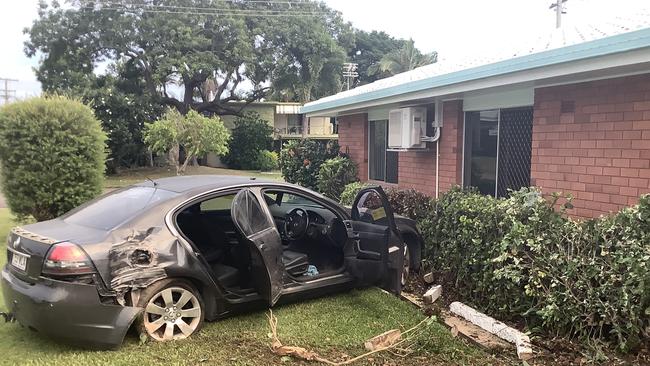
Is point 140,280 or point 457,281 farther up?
point 140,280

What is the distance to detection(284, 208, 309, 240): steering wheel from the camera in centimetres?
545

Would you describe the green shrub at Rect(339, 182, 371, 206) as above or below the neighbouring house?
below

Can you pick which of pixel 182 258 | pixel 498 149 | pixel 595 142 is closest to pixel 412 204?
pixel 498 149

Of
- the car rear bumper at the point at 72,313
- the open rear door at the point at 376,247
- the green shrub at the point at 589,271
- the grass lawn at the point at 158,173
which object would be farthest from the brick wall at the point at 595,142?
the grass lawn at the point at 158,173

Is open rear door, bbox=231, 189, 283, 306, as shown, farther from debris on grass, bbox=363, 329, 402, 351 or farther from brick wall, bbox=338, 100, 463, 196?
brick wall, bbox=338, 100, 463, 196

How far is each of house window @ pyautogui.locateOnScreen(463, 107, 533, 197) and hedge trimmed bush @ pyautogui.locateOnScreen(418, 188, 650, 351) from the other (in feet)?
5.13

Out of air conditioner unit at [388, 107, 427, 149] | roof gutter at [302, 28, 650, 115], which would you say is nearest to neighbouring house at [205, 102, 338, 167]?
air conditioner unit at [388, 107, 427, 149]

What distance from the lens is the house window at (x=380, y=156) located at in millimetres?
9773

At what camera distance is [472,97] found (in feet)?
23.7

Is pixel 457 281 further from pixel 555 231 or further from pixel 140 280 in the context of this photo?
pixel 140 280

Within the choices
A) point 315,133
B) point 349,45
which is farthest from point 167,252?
point 315,133

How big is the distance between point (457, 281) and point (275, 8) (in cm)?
2799

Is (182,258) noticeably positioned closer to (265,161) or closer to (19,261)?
(19,261)

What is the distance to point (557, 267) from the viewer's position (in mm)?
4082
